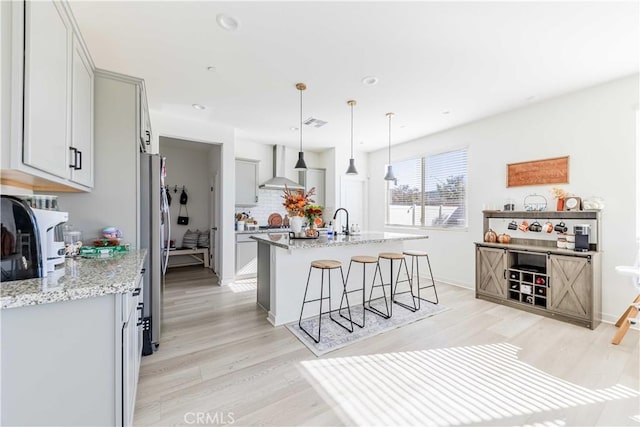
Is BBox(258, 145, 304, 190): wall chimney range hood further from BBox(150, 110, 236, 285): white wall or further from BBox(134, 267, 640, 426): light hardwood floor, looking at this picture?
BBox(134, 267, 640, 426): light hardwood floor

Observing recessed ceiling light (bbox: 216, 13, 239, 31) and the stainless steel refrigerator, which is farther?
the stainless steel refrigerator

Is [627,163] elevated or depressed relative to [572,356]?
elevated

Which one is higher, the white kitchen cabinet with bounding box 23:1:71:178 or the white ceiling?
the white ceiling

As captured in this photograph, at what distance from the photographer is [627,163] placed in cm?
293

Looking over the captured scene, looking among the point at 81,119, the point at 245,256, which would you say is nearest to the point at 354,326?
the point at 245,256

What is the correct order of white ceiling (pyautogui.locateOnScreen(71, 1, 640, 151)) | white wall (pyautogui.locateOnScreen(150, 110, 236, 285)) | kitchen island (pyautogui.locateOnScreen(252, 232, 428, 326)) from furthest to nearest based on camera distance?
1. white wall (pyautogui.locateOnScreen(150, 110, 236, 285))
2. kitchen island (pyautogui.locateOnScreen(252, 232, 428, 326))
3. white ceiling (pyautogui.locateOnScreen(71, 1, 640, 151))

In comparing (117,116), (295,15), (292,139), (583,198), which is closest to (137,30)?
(117,116)

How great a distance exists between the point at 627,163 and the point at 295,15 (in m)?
3.85

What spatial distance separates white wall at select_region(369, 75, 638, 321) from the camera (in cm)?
295

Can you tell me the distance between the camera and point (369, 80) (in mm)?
3016

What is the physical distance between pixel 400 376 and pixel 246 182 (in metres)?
4.32

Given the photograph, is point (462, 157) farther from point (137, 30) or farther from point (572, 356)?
point (137, 30)

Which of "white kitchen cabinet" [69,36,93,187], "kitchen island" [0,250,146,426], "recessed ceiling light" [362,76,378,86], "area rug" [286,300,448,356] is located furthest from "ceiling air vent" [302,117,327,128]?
"kitchen island" [0,250,146,426]

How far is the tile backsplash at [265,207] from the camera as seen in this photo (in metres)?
5.87
